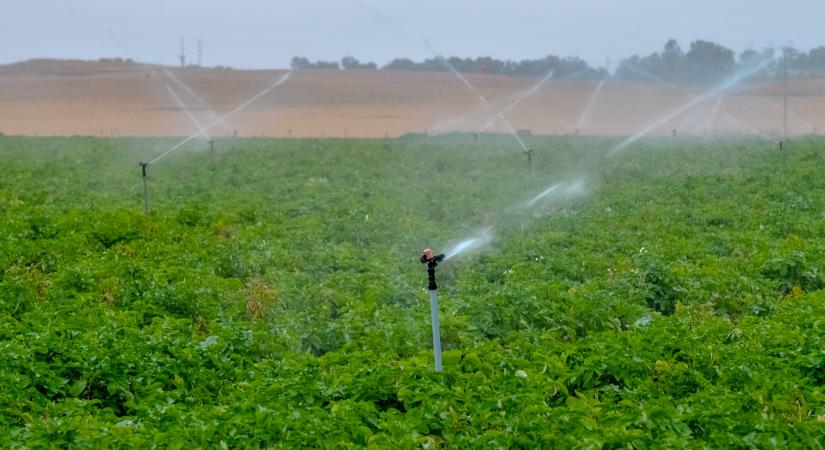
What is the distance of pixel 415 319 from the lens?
8555mm

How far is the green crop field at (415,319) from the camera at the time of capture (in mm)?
5559

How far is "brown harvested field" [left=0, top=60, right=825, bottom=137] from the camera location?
140 feet

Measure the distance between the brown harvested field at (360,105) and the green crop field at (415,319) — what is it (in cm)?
2453

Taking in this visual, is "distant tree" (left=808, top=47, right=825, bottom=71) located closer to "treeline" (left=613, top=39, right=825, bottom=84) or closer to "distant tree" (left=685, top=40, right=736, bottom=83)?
"treeline" (left=613, top=39, right=825, bottom=84)

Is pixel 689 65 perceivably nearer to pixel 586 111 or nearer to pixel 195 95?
pixel 586 111

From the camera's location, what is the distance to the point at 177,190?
65.5ft

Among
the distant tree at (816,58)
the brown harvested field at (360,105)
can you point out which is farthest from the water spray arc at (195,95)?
the distant tree at (816,58)

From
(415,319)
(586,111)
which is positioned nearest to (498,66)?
(586,111)

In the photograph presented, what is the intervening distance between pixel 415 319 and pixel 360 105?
45.6 m

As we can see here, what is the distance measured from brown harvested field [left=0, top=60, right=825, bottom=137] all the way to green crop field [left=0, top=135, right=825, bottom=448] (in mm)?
24528

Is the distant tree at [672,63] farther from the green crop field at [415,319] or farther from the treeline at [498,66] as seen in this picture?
the green crop field at [415,319]

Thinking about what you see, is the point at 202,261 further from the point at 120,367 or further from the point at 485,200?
the point at 485,200

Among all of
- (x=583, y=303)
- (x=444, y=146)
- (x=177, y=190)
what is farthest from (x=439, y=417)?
(x=444, y=146)

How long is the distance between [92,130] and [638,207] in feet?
119
